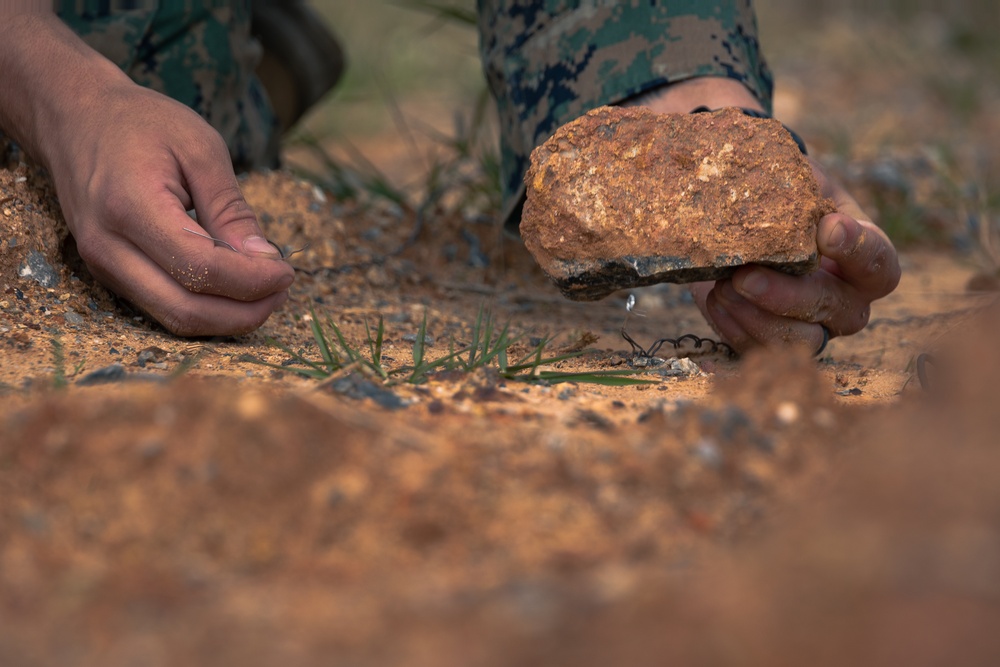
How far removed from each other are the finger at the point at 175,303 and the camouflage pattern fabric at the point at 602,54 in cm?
72

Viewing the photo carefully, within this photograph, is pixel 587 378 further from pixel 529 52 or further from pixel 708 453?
pixel 529 52

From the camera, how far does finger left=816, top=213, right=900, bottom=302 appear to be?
1620 millimetres

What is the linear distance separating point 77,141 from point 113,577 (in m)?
1.02

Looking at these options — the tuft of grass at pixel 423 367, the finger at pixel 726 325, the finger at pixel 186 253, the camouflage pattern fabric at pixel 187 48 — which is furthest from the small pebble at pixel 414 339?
the camouflage pattern fabric at pixel 187 48

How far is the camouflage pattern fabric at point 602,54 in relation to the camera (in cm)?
193

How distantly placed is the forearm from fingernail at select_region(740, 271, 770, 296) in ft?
3.79

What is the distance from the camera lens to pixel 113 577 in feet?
3.05

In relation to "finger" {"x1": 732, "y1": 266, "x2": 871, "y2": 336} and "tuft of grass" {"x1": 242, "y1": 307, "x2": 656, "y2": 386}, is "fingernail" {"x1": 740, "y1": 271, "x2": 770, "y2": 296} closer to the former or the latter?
"finger" {"x1": 732, "y1": 266, "x2": 871, "y2": 336}

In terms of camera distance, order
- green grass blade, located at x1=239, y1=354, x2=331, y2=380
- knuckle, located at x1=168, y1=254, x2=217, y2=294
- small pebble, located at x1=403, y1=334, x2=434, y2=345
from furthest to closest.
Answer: small pebble, located at x1=403, y1=334, x2=434, y2=345
knuckle, located at x1=168, y1=254, x2=217, y2=294
green grass blade, located at x1=239, y1=354, x2=331, y2=380

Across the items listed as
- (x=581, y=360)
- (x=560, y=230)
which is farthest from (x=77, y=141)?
(x=581, y=360)

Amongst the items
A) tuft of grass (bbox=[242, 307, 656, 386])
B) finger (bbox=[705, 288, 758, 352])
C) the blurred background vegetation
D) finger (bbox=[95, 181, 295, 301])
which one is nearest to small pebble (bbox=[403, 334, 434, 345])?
tuft of grass (bbox=[242, 307, 656, 386])

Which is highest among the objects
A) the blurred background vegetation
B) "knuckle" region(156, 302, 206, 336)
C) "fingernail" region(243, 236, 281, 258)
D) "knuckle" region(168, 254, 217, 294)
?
the blurred background vegetation

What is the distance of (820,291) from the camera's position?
1719 mm

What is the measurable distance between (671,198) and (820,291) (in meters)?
0.33
